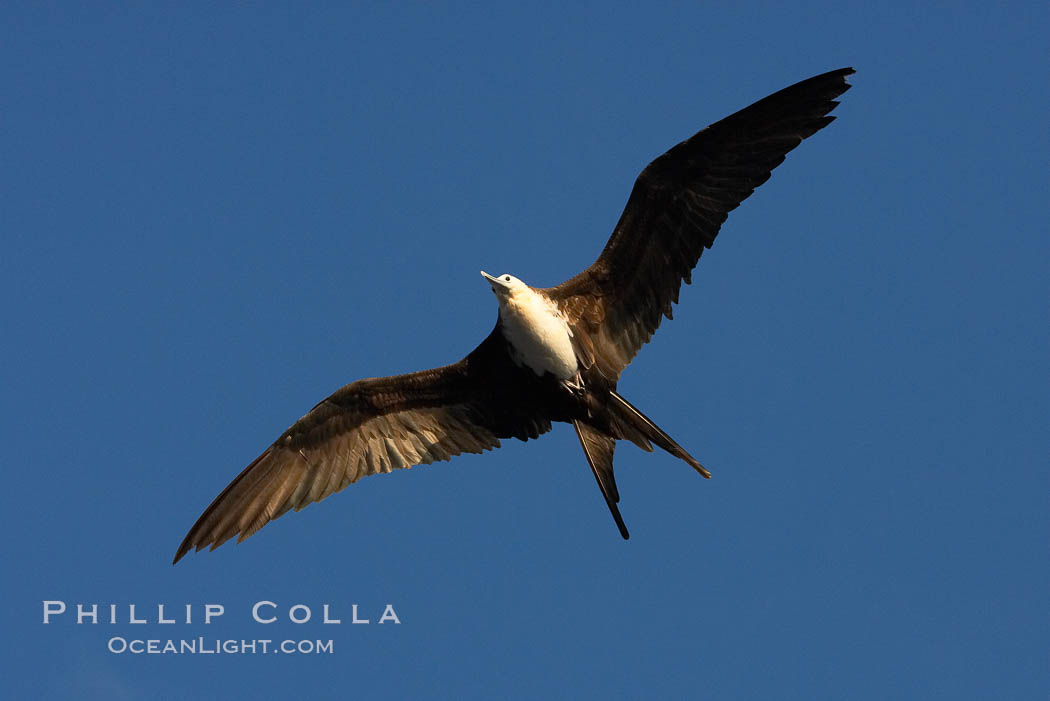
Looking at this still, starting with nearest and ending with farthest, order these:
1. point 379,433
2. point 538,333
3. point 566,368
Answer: point 538,333 < point 566,368 < point 379,433

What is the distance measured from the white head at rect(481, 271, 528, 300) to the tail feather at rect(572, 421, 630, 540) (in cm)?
137

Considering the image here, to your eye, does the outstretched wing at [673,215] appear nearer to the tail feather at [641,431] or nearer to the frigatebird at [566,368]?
the frigatebird at [566,368]

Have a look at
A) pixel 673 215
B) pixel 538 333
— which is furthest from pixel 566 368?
pixel 673 215

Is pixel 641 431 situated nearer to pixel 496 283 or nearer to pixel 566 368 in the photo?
pixel 566 368

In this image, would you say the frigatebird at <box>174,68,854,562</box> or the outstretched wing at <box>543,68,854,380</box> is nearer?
the outstretched wing at <box>543,68,854,380</box>

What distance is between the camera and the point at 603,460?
1157cm

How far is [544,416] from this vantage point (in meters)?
12.1

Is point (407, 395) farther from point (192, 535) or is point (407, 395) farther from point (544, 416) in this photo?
point (192, 535)

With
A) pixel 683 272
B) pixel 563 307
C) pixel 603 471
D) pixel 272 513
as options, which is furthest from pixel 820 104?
pixel 272 513

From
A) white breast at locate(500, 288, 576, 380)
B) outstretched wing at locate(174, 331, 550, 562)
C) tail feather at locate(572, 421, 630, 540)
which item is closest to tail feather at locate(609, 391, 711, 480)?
tail feather at locate(572, 421, 630, 540)

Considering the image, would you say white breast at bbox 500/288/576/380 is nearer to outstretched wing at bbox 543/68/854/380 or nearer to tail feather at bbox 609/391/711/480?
outstretched wing at bbox 543/68/854/380

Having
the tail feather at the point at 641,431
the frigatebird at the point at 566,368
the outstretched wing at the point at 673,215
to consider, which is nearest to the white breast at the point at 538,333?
the frigatebird at the point at 566,368

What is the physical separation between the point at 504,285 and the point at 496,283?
82 mm

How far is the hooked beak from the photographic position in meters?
11.4
